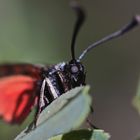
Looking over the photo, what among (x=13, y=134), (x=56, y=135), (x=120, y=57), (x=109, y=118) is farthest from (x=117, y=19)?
(x=56, y=135)

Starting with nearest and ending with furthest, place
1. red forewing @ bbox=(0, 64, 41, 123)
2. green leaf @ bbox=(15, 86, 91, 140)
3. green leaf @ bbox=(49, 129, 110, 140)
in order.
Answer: green leaf @ bbox=(15, 86, 91, 140) → green leaf @ bbox=(49, 129, 110, 140) → red forewing @ bbox=(0, 64, 41, 123)

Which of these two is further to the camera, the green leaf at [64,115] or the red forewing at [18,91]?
the red forewing at [18,91]

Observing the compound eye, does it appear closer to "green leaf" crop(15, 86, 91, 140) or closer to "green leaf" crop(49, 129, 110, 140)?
"green leaf" crop(15, 86, 91, 140)

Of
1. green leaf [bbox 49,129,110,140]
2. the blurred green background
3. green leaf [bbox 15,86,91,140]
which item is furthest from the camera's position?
the blurred green background

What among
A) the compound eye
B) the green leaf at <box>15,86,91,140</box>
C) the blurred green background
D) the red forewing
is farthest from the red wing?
the blurred green background

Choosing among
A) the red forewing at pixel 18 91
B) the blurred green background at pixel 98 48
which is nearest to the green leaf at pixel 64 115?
the red forewing at pixel 18 91

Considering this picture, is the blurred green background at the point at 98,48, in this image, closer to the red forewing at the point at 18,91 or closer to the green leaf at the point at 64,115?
the red forewing at the point at 18,91
